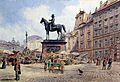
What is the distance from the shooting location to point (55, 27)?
73.0 ft

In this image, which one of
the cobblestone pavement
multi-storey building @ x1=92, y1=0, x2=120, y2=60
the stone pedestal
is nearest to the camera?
the cobblestone pavement

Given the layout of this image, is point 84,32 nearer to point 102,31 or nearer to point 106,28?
point 102,31

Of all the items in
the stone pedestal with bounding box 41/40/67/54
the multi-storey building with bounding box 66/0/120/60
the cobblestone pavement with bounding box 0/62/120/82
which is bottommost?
the cobblestone pavement with bounding box 0/62/120/82

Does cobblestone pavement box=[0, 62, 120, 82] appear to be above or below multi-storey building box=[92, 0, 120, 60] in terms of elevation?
below

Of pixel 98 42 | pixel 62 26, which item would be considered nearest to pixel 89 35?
pixel 98 42

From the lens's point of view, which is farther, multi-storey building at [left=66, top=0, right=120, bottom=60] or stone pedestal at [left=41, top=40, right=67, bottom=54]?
multi-storey building at [left=66, top=0, right=120, bottom=60]

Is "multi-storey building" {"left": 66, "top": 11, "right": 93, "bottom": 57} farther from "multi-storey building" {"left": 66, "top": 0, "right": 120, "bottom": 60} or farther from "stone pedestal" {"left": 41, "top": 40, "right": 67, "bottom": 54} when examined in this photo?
"stone pedestal" {"left": 41, "top": 40, "right": 67, "bottom": 54}

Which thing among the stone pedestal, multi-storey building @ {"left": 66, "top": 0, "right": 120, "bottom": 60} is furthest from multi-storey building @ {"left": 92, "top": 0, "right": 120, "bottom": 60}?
the stone pedestal

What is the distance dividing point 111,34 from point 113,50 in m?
5.41

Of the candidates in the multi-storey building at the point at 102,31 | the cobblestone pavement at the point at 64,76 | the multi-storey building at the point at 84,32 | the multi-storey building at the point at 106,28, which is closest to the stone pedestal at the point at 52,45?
the cobblestone pavement at the point at 64,76

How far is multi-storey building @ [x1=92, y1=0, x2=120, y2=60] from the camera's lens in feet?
114

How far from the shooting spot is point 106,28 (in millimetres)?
38156

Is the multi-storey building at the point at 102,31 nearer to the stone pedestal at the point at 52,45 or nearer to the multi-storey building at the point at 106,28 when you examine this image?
the multi-storey building at the point at 106,28

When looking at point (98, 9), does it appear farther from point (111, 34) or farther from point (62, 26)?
point (62, 26)
